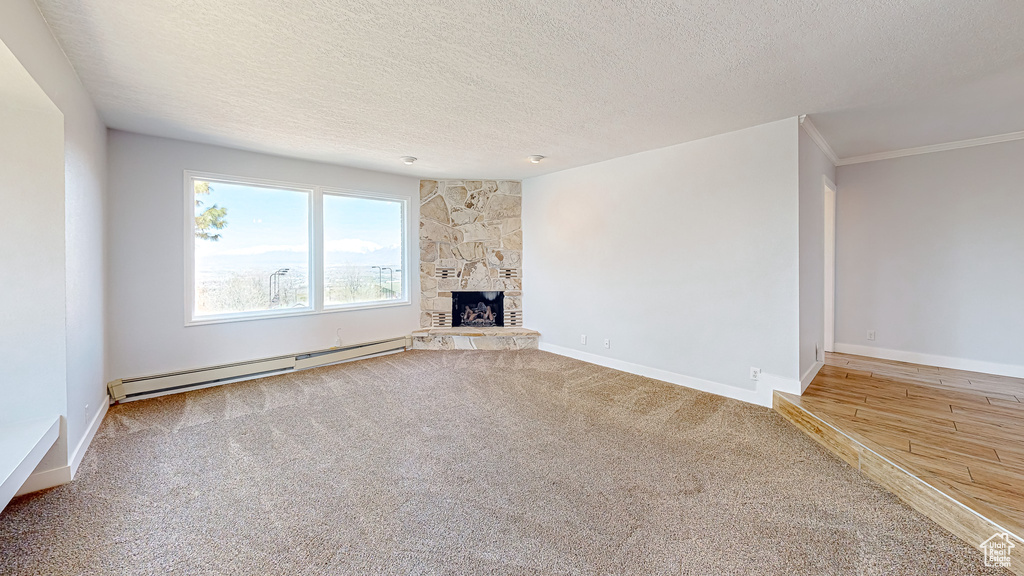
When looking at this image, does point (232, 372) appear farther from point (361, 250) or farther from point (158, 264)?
point (361, 250)

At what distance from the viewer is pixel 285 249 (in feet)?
14.6

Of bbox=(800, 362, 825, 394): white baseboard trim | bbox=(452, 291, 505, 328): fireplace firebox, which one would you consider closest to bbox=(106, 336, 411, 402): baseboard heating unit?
bbox=(452, 291, 505, 328): fireplace firebox

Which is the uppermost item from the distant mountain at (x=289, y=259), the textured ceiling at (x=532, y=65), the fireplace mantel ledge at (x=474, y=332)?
the textured ceiling at (x=532, y=65)

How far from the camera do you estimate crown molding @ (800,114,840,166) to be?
10.2 feet

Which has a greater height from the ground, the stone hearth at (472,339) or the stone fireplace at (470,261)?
the stone fireplace at (470,261)

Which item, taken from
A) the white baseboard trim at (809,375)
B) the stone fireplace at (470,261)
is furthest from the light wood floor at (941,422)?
the stone fireplace at (470,261)

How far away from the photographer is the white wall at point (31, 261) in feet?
6.84

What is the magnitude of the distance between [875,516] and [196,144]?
19.6ft

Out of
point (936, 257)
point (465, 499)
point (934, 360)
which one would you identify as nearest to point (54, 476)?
point (465, 499)

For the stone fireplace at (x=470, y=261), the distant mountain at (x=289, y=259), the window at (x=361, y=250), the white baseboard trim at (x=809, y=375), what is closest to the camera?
the white baseboard trim at (x=809, y=375)

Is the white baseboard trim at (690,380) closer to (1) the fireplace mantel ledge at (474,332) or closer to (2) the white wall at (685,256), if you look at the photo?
(2) the white wall at (685,256)

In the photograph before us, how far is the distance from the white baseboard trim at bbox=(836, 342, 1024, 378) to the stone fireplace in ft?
12.8

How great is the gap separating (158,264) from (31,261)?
160 cm

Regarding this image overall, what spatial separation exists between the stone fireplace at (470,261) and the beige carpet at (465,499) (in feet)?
7.51
